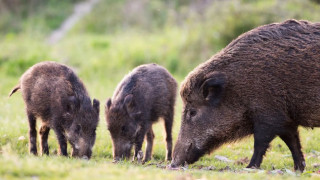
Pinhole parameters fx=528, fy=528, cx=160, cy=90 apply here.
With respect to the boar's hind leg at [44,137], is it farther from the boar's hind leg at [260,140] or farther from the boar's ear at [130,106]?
the boar's hind leg at [260,140]

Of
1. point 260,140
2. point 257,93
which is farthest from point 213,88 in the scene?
point 260,140

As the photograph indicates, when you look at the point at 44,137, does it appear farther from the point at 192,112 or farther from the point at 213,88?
the point at 213,88

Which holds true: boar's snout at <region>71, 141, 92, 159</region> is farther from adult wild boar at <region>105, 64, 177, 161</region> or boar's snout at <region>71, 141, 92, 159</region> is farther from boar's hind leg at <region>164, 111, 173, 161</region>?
boar's hind leg at <region>164, 111, 173, 161</region>

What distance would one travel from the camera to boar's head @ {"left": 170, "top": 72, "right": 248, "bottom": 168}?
805 centimetres

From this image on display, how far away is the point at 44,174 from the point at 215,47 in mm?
15009

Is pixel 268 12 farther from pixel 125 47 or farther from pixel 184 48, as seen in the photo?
pixel 125 47

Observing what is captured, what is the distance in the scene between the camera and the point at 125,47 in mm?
21906

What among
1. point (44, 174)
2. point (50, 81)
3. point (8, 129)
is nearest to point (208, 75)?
point (50, 81)

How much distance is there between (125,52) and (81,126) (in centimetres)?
1292

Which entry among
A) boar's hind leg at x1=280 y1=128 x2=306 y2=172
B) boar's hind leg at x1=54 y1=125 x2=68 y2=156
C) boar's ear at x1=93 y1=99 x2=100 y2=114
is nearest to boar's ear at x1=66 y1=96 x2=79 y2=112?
boar's ear at x1=93 y1=99 x2=100 y2=114

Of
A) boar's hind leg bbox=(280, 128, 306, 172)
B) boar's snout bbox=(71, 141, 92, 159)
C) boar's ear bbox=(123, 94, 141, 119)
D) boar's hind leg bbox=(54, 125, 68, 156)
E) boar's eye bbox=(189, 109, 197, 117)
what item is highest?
boar's ear bbox=(123, 94, 141, 119)

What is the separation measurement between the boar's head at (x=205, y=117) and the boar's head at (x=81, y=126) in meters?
1.42

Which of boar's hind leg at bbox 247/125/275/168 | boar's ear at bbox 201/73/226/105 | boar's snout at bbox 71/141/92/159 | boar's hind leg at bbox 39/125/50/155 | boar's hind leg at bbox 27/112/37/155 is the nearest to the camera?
boar's hind leg at bbox 247/125/275/168

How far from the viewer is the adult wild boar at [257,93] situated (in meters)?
7.82
